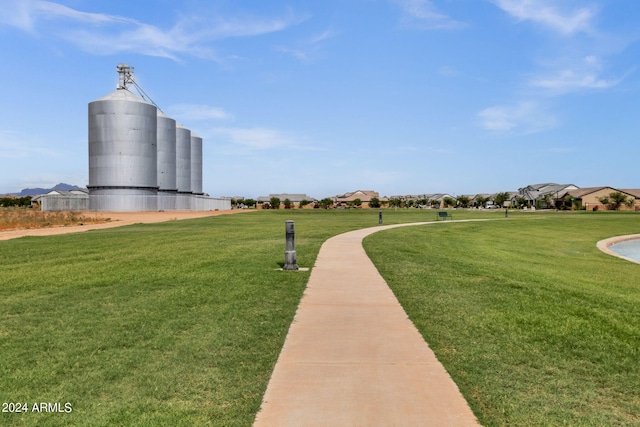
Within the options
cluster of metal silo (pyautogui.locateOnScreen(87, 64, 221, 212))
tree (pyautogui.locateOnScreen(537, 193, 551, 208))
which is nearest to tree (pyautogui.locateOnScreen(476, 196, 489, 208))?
tree (pyautogui.locateOnScreen(537, 193, 551, 208))

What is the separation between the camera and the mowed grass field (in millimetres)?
3732

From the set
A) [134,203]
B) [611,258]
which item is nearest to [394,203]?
[134,203]

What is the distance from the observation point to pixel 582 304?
7762 mm

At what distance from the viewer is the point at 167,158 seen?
7825 cm

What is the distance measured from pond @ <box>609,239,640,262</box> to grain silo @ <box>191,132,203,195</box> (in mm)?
81336

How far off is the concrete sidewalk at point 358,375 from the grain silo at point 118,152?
67228mm

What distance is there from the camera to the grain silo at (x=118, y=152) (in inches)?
2628

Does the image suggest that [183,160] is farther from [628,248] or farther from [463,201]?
[463,201]

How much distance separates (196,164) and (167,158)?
18.1 meters

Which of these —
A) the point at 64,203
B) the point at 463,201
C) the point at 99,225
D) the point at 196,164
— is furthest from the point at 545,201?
the point at 99,225

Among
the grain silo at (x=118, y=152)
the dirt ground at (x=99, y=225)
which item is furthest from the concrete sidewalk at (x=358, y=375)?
the grain silo at (x=118, y=152)

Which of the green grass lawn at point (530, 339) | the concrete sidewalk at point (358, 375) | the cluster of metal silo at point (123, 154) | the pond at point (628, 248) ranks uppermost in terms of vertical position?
the cluster of metal silo at point (123, 154)

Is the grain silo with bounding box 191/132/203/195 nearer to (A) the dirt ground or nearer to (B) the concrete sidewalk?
(A) the dirt ground

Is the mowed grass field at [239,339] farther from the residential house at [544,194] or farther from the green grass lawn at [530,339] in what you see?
the residential house at [544,194]
